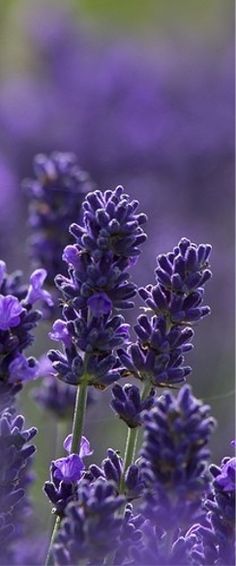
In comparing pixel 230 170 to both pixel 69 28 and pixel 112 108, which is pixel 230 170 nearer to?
pixel 112 108

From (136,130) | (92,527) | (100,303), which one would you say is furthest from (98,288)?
(136,130)

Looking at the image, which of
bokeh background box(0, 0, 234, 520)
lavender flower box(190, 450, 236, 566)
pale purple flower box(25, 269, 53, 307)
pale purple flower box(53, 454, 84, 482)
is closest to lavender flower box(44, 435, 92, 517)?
pale purple flower box(53, 454, 84, 482)

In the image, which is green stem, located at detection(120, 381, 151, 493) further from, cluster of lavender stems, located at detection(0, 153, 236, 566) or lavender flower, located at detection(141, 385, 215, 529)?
lavender flower, located at detection(141, 385, 215, 529)

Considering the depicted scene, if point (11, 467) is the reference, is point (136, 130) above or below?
above

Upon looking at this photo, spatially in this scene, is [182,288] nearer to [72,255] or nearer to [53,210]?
[72,255]

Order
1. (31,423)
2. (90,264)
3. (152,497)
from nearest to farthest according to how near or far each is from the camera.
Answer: (152,497), (90,264), (31,423)

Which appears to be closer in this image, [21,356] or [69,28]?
[21,356]

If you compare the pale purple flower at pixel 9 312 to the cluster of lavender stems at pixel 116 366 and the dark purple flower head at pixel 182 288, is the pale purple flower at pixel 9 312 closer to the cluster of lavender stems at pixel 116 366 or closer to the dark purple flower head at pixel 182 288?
the cluster of lavender stems at pixel 116 366

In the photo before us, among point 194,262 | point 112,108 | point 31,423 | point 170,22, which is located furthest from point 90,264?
point 170,22
